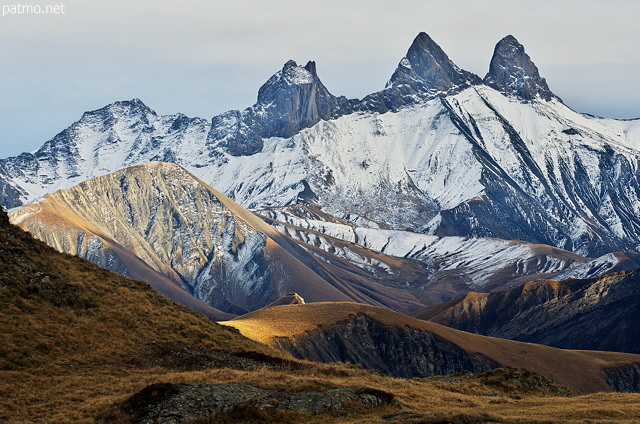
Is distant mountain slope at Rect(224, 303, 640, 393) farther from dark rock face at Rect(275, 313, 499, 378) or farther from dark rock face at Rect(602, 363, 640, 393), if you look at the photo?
dark rock face at Rect(602, 363, 640, 393)

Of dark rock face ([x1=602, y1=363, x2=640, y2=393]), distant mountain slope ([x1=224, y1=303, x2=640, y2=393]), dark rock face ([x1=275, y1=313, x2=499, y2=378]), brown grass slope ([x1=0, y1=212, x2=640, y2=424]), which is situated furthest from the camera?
dark rock face ([x1=275, y1=313, x2=499, y2=378])

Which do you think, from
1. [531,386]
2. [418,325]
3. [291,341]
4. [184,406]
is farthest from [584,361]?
[184,406]

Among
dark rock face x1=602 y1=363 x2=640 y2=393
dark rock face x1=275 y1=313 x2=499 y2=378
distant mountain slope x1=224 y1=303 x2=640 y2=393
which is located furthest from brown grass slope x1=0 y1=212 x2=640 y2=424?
dark rock face x1=602 y1=363 x2=640 y2=393

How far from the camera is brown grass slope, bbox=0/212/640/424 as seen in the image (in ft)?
130

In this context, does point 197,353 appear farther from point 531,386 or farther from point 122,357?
point 531,386

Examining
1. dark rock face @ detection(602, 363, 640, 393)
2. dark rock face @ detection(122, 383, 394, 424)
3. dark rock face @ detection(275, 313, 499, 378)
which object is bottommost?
dark rock face @ detection(602, 363, 640, 393)

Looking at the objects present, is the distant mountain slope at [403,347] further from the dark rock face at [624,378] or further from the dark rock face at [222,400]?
the dark rock face at [222,400]

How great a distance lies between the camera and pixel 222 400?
1563 inches

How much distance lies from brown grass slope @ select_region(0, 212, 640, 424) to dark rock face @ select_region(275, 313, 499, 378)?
95.3 m

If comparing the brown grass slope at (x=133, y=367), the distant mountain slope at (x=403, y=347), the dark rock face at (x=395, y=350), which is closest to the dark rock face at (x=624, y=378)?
the distant mountain slope at (x=403, y=347)

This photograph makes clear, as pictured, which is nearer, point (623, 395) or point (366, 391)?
point (366, 391)

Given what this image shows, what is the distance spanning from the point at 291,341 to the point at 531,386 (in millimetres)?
84096

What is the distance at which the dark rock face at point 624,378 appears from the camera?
508ft

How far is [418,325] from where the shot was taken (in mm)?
177625
